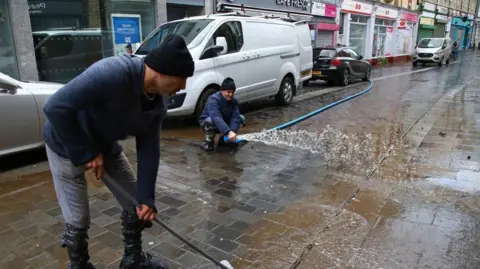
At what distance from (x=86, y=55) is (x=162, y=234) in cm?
824

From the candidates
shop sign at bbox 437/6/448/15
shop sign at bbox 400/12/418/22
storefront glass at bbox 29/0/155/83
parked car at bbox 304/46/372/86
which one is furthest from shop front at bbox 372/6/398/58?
storefront glass at bbox 29/0/155/83

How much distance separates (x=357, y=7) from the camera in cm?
2342

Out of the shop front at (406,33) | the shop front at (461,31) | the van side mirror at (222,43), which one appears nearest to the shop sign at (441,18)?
the shop front at (461,31)

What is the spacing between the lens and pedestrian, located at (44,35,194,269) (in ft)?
6.53

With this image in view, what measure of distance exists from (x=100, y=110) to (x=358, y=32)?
990 inches

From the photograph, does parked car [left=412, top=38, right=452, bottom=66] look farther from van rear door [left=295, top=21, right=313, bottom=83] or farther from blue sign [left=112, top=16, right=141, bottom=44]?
blue sign [left=112, top=16, right=141, bottom=44]

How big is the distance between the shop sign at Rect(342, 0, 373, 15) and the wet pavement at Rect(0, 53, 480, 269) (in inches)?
659

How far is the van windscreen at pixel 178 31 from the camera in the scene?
7.45 metres

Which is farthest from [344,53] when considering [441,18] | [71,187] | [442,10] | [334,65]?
[442,10]

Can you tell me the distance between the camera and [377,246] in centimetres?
320

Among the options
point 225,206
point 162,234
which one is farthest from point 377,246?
point 162,234

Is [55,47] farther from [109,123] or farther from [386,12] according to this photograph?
[386,12]

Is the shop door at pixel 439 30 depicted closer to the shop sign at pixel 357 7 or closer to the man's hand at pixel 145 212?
the shop sign at pixel 357 7

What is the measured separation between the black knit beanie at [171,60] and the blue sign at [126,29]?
31.1ft
